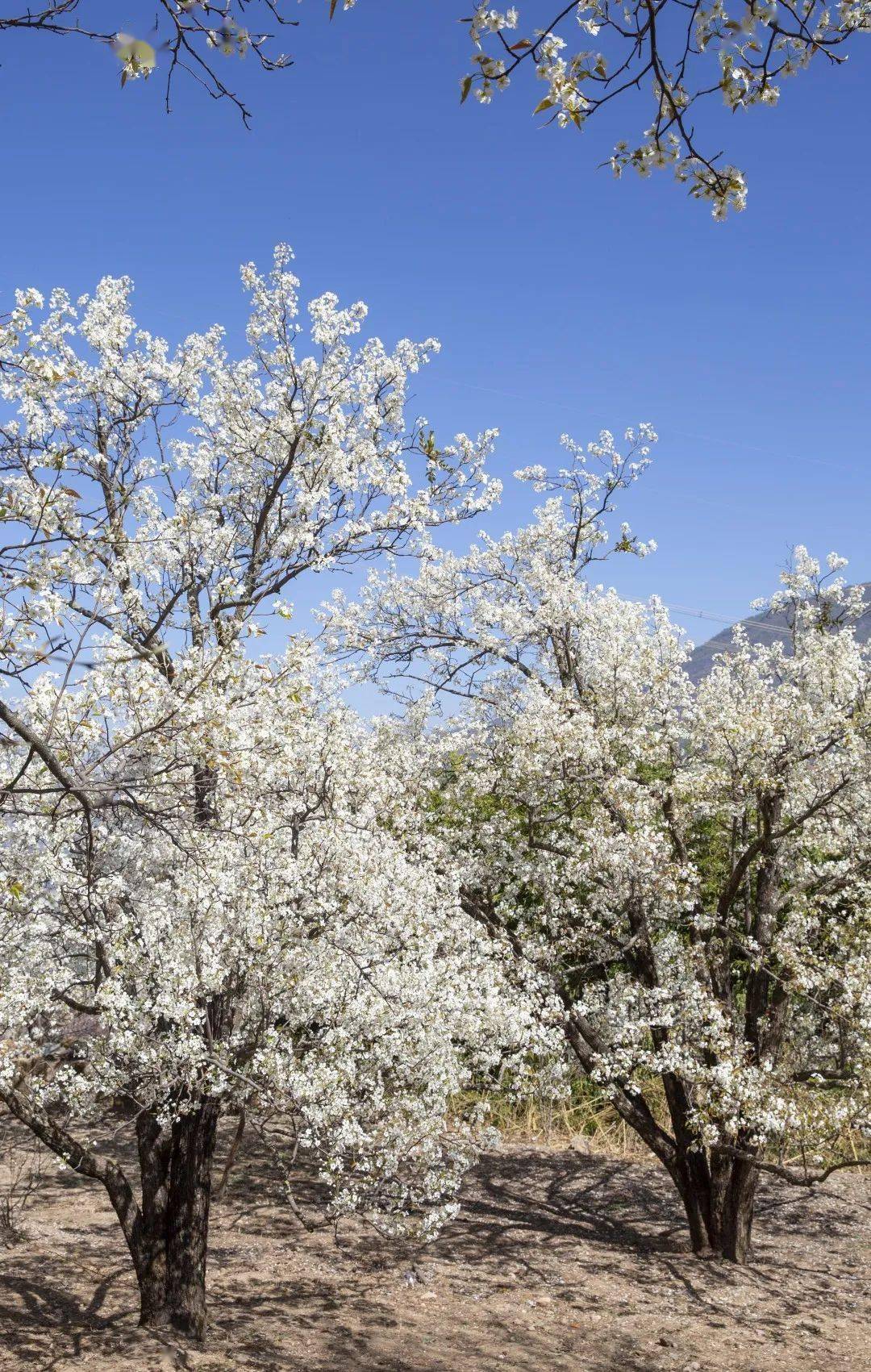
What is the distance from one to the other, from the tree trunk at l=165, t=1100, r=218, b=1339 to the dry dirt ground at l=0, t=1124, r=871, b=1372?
0.80 ft

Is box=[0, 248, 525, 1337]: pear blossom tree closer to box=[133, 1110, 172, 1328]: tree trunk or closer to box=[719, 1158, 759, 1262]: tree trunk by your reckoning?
box=[133, 1110, 172, 1328]: tree trunk

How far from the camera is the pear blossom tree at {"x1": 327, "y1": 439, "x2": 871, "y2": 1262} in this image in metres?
8.37

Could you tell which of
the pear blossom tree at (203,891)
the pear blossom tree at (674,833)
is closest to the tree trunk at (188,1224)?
the pear blossom tree at (203,891)

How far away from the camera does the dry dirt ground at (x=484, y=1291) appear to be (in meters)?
7.14

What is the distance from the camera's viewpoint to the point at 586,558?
11633mm

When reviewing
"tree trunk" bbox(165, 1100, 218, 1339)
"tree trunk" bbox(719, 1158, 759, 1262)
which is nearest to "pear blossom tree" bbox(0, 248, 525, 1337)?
"tree trunk" bbox(165, 1100, 218, 1339)

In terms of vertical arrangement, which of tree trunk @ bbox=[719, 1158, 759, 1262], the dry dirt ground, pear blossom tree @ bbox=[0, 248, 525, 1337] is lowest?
the dry dirt ground

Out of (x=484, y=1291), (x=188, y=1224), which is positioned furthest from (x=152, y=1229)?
(x=484, y=1291)

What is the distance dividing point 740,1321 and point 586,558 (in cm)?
753

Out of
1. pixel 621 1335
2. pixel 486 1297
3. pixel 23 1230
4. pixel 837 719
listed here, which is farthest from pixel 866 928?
pixel 23 1230

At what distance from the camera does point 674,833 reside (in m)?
9.45

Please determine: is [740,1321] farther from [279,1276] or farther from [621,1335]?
[279,1276]

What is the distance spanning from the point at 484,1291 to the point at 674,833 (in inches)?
169

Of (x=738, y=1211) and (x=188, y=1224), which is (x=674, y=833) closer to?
(x=738, y=1211)
